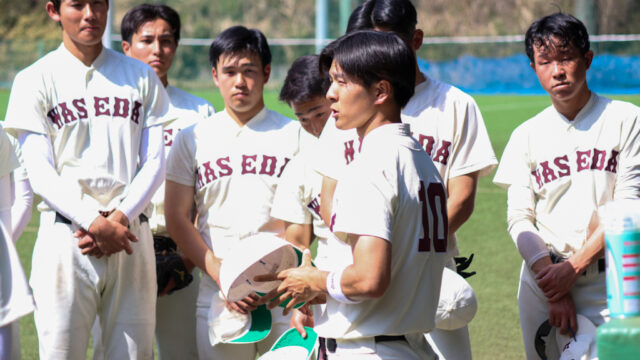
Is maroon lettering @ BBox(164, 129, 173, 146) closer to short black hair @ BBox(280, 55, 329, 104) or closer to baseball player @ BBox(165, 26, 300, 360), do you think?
baseball player @ BBox(165, 26, 300, 360)

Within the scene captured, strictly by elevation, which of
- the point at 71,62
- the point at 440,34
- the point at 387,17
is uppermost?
the point at 440,34

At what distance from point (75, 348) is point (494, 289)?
13.7 feet

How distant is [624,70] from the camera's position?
22.6 meters

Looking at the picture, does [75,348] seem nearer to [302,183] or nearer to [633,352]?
[302,183]

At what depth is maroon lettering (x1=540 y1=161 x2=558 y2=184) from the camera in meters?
3.65

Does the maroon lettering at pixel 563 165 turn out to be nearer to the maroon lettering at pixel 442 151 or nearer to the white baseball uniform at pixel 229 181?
the maroon lettering at pixel 442 151

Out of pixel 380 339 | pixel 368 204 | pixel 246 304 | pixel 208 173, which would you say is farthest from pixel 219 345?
pixel 368 204

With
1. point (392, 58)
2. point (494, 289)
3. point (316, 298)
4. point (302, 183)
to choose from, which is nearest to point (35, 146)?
point (302, 183)

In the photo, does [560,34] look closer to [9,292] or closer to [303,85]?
[303,85]

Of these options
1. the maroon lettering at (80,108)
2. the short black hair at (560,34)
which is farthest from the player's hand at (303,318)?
the short black hair at (560,34)

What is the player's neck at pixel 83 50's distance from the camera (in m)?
4.04

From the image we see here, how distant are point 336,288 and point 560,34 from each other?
5.84 ft

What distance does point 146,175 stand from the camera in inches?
157

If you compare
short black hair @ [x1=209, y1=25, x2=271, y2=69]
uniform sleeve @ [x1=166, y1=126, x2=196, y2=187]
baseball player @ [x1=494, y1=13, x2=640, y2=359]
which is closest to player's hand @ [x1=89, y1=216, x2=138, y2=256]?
uniform sleeve @ [x1=166, y1=126, x2=196, y2=187]
